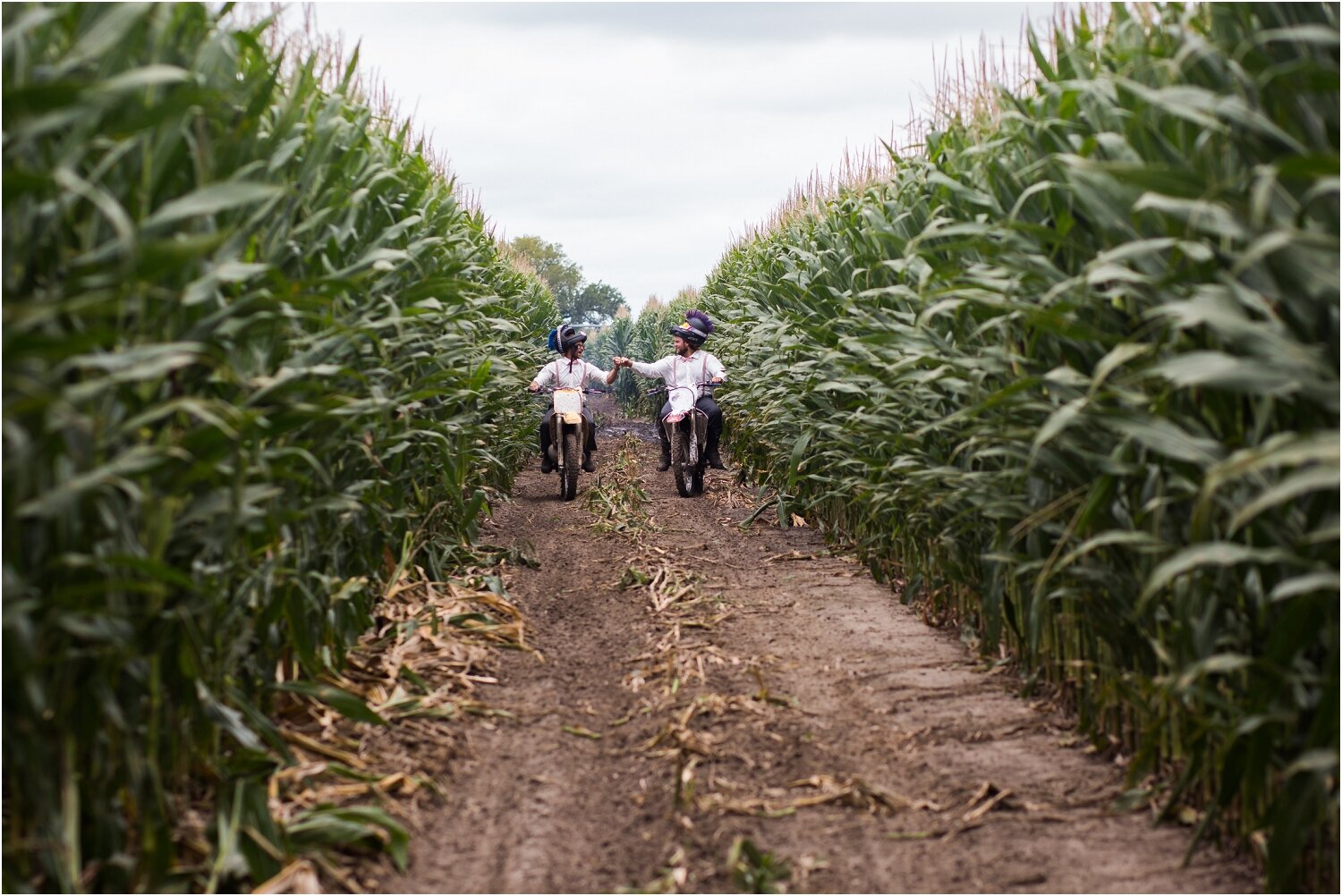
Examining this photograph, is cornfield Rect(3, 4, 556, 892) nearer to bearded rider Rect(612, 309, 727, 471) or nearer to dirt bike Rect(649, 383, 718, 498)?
dirt bike Rect(649, 383, 718, 498)

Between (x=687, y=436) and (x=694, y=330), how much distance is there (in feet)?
3.33

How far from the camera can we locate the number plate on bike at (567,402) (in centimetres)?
1046

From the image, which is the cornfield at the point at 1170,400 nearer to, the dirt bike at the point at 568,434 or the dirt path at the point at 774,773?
the dirt path at the point at 774,773

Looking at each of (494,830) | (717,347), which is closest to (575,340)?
(717,347)

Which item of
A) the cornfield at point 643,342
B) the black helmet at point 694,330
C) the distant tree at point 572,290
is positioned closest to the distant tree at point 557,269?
the distant tree at point 572,290

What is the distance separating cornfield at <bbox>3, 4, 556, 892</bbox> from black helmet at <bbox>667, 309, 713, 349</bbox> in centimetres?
696

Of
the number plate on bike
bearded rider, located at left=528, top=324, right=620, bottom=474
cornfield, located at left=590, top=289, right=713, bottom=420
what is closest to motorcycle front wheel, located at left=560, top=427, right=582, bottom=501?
the number plate on bike

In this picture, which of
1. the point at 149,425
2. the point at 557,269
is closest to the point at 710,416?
the point at 149,425

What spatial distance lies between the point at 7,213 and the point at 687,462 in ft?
28.4

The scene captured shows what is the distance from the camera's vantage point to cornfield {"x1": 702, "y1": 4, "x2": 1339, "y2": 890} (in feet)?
8.03

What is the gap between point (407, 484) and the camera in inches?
215

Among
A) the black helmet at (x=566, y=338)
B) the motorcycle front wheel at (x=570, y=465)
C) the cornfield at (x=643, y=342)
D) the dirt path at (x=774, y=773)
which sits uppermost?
the cornfield at (x=643, y=342)

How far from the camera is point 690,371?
35.3ft

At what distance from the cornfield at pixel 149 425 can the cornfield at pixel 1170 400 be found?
6.60 feet
